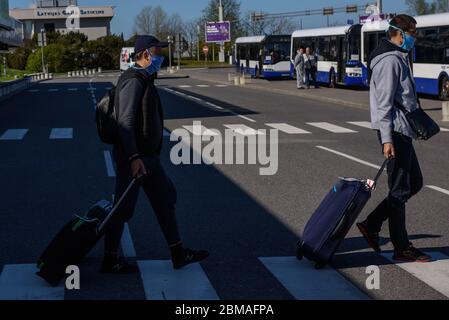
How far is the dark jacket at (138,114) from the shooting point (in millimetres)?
6090

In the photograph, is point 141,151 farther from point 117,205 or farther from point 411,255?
point 411,255

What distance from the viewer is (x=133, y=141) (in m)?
6.09

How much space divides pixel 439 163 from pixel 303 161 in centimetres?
218

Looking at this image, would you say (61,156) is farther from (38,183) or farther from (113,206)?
(113,206)

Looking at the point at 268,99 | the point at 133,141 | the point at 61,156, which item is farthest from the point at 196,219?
the point at 268,99

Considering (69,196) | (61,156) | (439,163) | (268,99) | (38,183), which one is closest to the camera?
(69,196)

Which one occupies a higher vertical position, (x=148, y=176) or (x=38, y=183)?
(x=148, y=176)

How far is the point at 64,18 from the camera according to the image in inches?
5344

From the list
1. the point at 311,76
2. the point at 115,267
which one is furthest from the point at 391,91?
the point at 311,76

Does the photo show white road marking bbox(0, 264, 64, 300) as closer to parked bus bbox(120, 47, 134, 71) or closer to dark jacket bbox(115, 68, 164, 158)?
dark jacket bbox(115, 68, 164, 158)

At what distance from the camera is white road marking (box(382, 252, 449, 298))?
5945 millimetres

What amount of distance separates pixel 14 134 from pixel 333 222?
539 inches
